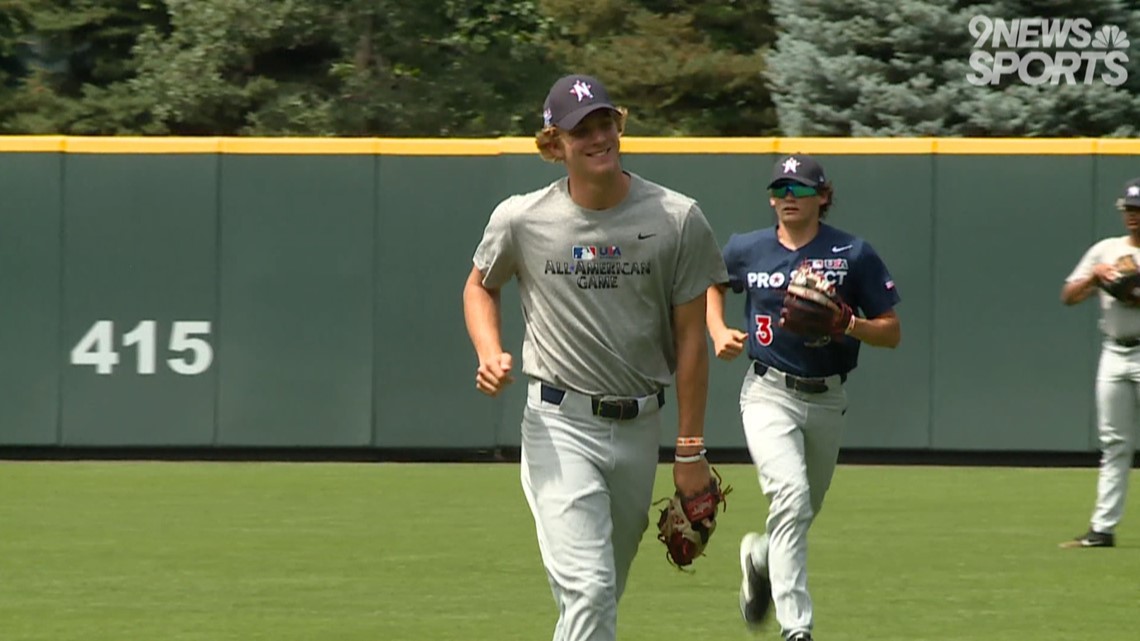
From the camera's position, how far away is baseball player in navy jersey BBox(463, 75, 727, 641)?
6516mm

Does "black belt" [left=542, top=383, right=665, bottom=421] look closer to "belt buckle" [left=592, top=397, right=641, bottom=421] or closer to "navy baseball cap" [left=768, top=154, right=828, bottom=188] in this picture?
"belt buckle" [left=592, top=397, right=641, bottom=421]

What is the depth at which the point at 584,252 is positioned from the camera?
6598 mm

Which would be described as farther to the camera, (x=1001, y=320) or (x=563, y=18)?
(x=563, y=18)

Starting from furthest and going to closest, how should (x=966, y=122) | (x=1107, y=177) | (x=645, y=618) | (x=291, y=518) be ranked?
(x=966, y=122) → (x=1107, y=177) → (x=291, y=518) → (x=645, y=618)

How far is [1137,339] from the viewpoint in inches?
491

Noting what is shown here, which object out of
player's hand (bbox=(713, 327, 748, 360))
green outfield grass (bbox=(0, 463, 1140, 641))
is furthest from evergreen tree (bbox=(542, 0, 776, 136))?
player's hand (bbox=(713, 327, 748, 360))

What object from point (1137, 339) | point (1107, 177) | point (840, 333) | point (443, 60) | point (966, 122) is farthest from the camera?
point (443, 60)

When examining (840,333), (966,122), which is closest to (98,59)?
(966,122)

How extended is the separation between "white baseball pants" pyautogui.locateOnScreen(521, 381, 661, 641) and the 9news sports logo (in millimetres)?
18562

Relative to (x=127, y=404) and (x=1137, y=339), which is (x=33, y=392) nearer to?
(x=127, y=404)

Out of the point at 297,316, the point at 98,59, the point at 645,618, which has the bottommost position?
the point at 645,618

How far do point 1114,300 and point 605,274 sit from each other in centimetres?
660

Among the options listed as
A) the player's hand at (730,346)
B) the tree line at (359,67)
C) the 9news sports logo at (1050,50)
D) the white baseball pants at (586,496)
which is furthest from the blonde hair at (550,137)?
the tree line at (359,67)

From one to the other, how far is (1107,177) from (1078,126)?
23.5 feet
